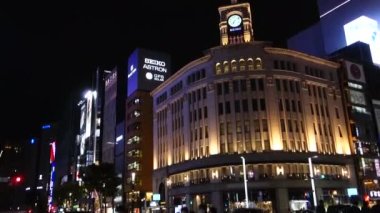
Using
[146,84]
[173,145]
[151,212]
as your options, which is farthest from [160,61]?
[151,212]

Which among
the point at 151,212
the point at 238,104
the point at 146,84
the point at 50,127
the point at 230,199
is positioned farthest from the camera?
the point at 50,127

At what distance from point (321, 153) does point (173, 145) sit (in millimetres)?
27015

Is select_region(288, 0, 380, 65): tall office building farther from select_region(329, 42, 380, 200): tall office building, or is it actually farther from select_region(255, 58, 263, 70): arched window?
select_region(255, 58, 263, 70): arched window

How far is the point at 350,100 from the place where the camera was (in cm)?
7012

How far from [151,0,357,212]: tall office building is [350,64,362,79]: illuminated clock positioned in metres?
3.46

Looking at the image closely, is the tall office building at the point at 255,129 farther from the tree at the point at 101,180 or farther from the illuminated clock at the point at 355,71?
the tree at the point at 101,180

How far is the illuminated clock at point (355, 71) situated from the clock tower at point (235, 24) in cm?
2079

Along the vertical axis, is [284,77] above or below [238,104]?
above

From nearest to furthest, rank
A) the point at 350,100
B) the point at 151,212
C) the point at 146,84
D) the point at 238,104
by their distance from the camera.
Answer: the point at 238,104
the point at 350,100
the point at 151,212
the point at 146,84

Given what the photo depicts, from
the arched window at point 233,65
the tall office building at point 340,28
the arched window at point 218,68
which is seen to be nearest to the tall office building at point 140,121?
the arched window at point 218,68

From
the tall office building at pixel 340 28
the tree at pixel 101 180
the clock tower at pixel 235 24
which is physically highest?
the tall office building at pixel 340 28

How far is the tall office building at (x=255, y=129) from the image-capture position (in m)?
57.8

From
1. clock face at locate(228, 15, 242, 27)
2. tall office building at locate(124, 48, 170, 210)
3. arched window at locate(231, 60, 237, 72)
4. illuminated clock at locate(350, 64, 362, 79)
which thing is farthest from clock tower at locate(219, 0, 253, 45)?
tall office building at locate(124, 48, 170, 210)

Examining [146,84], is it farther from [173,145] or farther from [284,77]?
[284,77]
